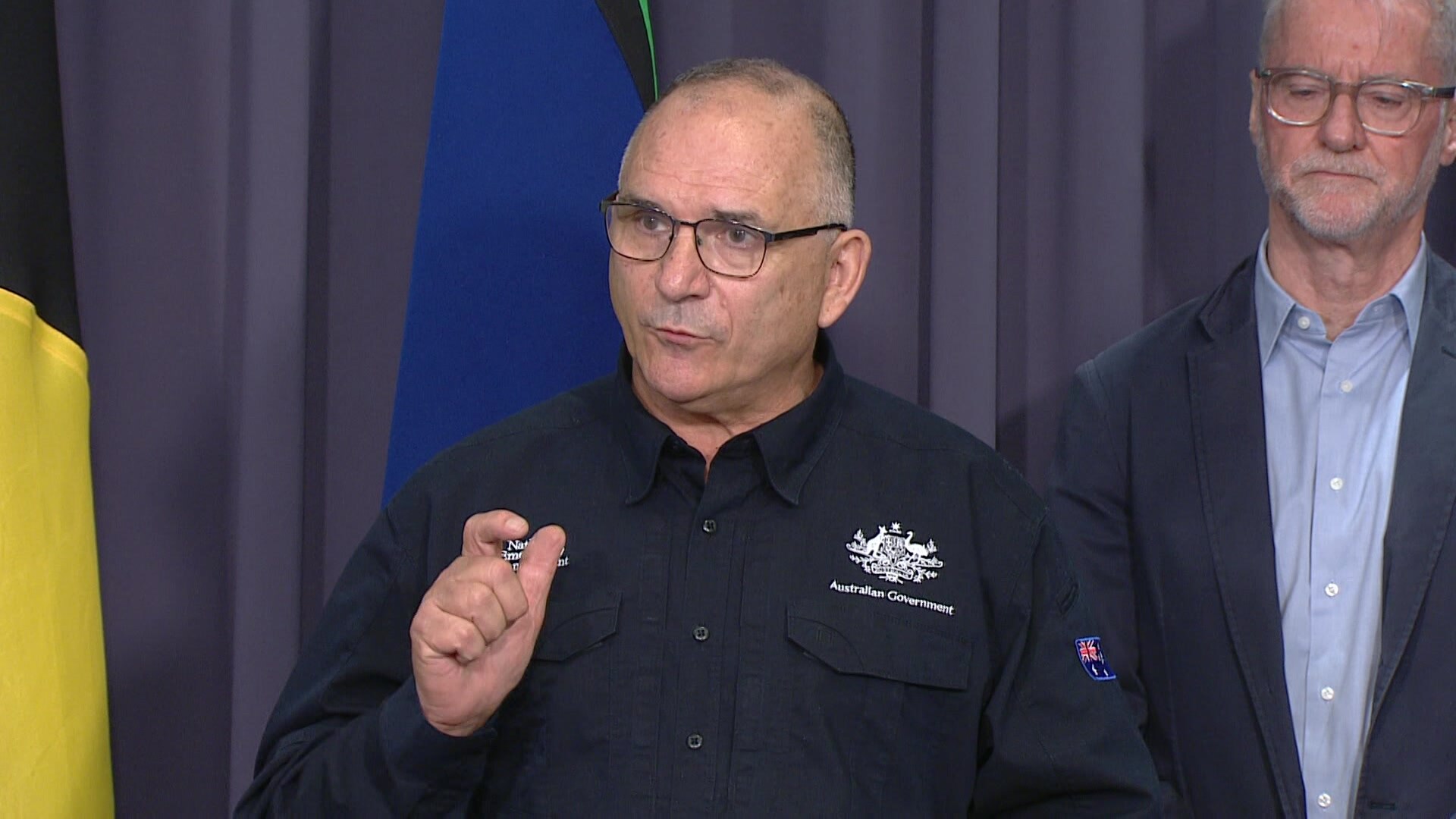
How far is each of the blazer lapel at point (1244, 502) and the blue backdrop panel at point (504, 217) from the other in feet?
2.78

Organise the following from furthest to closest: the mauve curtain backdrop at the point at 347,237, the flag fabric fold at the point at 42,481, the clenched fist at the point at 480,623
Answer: the mauve curtain backdrop at the point at 347,237
the flag fabric fold at the point at 42,481
the clenched fist at the point at 480,623

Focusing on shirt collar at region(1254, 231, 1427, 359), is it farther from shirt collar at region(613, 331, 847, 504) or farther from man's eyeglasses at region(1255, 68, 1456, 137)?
shirt collar at region(613, 331, 847, 504)

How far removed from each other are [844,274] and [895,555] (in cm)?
32

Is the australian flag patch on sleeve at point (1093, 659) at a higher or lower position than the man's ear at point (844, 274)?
lower

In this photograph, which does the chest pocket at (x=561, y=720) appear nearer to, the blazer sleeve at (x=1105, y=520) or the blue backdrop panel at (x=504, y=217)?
the blue backdrop panel at (x=504, y=217)

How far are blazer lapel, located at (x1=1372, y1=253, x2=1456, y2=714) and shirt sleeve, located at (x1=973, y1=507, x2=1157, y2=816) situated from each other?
0.50m

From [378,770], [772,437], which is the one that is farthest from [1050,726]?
[378,770]

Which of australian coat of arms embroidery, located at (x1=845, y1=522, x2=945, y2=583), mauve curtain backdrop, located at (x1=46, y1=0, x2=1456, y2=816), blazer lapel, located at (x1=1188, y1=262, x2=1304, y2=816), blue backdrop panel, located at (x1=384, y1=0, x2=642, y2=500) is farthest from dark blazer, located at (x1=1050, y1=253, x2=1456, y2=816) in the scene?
blue backdrop panel, located at (x1=384, y1=0, x2=642, y2=500)

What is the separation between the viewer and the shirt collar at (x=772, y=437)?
58.6 inches

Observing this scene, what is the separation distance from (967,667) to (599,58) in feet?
3.35

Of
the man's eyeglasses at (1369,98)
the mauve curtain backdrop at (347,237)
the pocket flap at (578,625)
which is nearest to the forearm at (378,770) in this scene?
the pocket flap at (578,625)

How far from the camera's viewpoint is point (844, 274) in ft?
5.30

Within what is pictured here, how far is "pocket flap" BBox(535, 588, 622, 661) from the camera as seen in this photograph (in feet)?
4.72

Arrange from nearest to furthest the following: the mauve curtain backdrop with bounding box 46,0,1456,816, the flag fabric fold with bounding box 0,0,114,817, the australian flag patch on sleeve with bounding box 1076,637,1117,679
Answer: the australian flag patch on sleeve with bounding box 1076,637,1117,679
the flag fabric fold with bounding box 0,0,114,817
the mauve curtain backdrop with bounding box 46,0,1456,816
